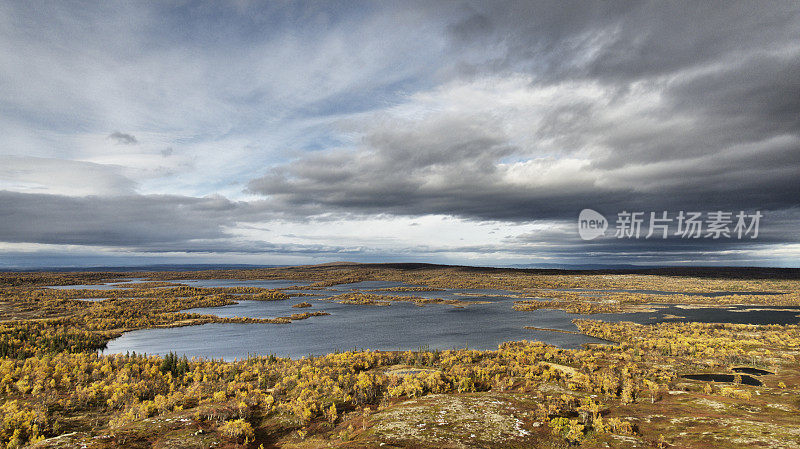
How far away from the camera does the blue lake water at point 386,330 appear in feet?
147

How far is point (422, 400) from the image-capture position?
730 inches

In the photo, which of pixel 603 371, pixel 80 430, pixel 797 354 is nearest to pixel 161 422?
pixel 80 430

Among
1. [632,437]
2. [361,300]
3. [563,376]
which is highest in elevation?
[632,437]

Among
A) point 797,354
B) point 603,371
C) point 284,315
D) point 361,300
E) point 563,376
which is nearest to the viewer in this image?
point 563,376

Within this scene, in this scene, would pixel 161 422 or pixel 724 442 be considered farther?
pixel 161 422

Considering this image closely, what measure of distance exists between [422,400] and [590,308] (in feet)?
233

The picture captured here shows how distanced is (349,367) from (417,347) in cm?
1740

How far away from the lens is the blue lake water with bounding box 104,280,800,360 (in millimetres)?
44719

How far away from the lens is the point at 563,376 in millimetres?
24328

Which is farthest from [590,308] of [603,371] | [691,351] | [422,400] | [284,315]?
[422,400]

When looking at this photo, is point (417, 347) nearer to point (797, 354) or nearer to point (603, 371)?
point (603, 371)

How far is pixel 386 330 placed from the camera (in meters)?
56.2

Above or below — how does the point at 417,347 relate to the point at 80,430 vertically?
below

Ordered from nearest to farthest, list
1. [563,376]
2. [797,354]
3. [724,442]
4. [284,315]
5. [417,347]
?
[724,442], [563,376], [797,354], [417,347], [284,315]
